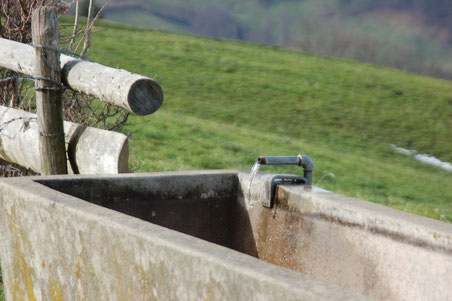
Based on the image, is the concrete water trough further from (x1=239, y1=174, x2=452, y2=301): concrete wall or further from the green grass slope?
the green grass slope

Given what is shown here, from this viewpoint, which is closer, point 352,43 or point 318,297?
point 318,297

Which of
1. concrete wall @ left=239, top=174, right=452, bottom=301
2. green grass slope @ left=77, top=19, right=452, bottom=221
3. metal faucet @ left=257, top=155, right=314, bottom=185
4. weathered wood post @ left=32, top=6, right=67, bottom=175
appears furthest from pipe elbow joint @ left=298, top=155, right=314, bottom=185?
green grass slope @ left=77, top=19, right=452, bottom=221

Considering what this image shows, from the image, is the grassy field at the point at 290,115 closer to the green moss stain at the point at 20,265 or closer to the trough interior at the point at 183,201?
the trough interior at the point at 183,201

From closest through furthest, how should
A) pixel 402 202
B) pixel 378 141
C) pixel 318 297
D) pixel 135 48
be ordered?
pixel 318 297 → pixel 402 202 → pixel 378 141 → pixel 135 48

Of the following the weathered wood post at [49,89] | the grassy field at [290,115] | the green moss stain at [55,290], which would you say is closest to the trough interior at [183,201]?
the green moss stain at [55,290]

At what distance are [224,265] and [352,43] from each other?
4577cm

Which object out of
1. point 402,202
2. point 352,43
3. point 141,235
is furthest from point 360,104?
point 352,43

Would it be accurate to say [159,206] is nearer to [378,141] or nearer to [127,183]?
[127,183]

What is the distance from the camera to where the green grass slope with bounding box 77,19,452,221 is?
10922 mm

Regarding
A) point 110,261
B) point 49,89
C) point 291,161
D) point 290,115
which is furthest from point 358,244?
point 290,115

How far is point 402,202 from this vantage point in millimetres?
9633

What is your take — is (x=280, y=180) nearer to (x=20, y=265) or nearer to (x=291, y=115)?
(x=20, y=265)

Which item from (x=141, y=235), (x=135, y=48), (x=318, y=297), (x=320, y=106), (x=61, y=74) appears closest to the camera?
(x=318, y=297)

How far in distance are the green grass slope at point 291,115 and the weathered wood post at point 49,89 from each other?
3.98 meters
